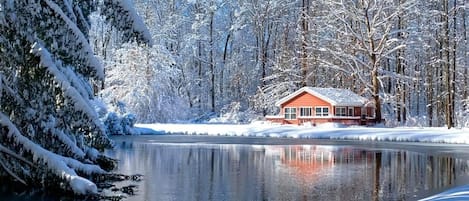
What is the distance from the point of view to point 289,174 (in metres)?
16.5

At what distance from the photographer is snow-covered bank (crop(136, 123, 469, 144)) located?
34263 mm

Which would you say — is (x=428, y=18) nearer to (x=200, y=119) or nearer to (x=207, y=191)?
(x=200, y=119)

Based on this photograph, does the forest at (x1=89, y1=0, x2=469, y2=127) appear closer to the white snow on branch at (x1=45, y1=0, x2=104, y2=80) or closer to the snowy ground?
the snowy ground

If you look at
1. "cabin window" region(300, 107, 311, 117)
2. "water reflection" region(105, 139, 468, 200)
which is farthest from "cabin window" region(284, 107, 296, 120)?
"water reflection" region(105, 139, 468, 200)

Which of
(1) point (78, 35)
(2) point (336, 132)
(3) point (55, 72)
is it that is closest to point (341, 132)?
(2) point (336, 132)

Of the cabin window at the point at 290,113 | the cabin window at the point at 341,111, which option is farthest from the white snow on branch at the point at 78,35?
the cabin window at the point at 290,113

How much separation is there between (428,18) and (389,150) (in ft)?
85.2

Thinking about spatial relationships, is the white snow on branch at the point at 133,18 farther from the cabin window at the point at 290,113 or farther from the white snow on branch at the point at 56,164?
the cabin window at the point at 290,113

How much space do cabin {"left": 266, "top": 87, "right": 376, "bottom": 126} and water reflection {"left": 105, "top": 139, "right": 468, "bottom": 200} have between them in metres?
21.9

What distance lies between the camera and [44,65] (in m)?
7.82

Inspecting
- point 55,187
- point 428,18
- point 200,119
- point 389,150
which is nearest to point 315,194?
point 55,187

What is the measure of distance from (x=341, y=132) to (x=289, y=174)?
23055mm

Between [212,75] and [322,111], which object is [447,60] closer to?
[322,111]

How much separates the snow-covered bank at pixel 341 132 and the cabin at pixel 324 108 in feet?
10.1
